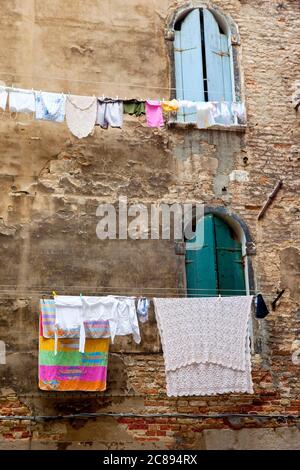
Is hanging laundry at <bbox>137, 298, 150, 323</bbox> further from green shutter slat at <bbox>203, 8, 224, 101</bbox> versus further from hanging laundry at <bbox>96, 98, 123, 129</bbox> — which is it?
green shutter slat at <bbox>203, 8, 224, 101</bbox>

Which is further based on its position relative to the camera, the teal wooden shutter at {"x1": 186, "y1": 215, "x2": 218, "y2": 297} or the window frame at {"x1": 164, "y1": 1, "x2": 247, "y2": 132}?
the window frame at {"x1": 164, "y1": 1, "x2": 247, "y2": 132}

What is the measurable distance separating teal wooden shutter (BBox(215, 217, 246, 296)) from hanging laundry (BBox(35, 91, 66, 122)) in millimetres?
2691

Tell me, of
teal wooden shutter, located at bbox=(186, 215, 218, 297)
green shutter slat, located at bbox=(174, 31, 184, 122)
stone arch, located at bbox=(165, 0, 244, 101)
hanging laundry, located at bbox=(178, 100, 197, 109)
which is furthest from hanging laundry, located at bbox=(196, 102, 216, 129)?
teal wooden shutter, located at bbox=(186, 215, 218, 297)

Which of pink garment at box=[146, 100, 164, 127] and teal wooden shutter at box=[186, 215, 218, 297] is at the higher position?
pink garment at box=[146, 100, 164, 127]

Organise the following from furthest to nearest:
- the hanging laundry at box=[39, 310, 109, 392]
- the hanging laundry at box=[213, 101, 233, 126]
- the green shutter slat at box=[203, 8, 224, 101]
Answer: the green shutter slat at box=[203, 8, 224, 101] < the hanging laundry at box=[213, 101, 233, 126] < the hanging laundry at box=[39, 310, 109, 392]

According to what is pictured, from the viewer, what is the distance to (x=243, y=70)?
11.0 m

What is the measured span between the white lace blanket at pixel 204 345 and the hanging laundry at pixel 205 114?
2734mm

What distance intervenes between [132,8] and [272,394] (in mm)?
6252

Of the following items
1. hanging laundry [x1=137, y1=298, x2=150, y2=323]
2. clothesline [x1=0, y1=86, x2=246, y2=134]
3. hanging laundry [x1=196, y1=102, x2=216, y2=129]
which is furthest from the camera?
hanging laundry [x1=196, y1=102, x2=216, y2=129]

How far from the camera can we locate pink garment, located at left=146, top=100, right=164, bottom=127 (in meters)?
10.0

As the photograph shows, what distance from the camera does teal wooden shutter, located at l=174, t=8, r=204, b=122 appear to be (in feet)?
34.9

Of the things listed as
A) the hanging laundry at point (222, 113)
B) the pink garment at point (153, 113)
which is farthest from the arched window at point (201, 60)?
the pink garment at point (153, 113)

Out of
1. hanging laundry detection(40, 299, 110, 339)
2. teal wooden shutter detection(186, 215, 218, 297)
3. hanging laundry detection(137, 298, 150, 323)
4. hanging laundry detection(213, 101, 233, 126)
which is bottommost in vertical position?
hanging laundry detection(40, 299, 110, 339)
